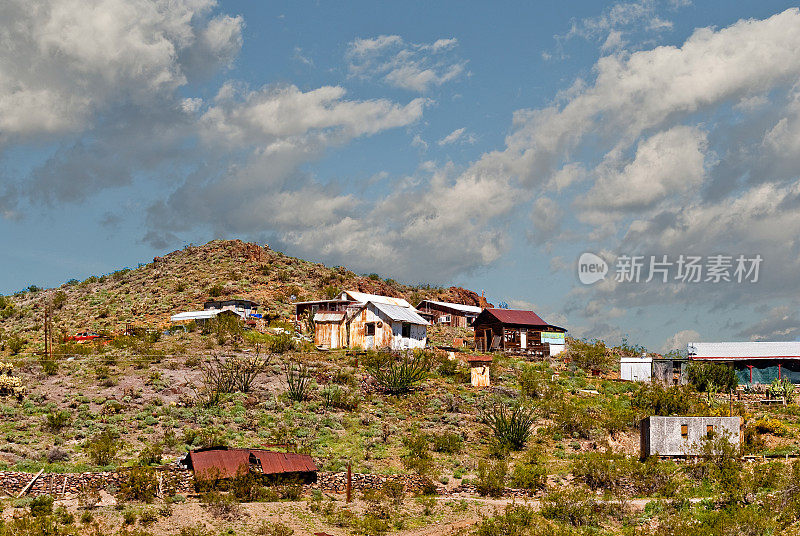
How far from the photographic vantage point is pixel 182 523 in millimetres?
25109

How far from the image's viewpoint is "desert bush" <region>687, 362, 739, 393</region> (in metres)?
50.9

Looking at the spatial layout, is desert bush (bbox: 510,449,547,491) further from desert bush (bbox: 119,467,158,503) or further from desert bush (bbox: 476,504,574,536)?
desert bush (bbox: 119,467,158,503)

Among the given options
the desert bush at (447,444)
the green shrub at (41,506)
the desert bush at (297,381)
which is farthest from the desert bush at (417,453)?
the green shrub at (41,506)

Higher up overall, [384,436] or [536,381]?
[536,381]

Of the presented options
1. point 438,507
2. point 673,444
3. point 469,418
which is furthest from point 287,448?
point 673,444

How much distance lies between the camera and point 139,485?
26891mm

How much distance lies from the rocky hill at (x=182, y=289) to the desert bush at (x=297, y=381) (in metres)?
22.8

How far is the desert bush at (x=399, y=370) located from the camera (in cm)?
4619

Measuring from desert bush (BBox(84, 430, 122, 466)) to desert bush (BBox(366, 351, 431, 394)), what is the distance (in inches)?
649

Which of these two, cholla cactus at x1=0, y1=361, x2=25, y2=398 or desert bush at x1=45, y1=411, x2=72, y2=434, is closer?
desert bush at x1=45, y1=411, x2=72, y2=434

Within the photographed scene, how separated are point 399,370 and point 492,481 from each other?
18152mm

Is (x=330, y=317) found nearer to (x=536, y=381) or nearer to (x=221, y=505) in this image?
(x=536, y=381)

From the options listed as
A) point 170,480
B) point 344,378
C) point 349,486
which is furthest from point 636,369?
point 170,480

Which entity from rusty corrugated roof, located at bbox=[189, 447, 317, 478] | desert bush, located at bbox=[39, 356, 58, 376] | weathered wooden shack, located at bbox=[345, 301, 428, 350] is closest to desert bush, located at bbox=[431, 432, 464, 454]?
rusty corrugated roof, located at bbox=[189, 447, 317, 478]
